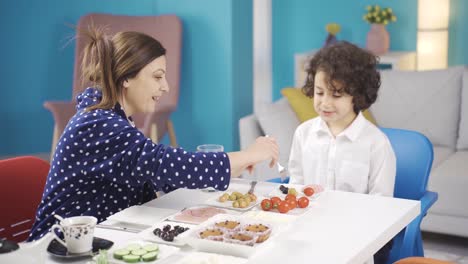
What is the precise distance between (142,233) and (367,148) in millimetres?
968

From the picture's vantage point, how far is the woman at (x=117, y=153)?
188cm

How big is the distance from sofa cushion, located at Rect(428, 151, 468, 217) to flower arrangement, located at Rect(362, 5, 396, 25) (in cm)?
221

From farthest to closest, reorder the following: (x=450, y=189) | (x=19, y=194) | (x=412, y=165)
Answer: (x=450, y=189) < (x=412, y=165) < (x=19, y=194)

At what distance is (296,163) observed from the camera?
2631 millimetres

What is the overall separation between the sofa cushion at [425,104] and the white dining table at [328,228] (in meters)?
2.02

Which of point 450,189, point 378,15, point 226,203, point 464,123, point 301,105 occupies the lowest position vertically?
point 450,189

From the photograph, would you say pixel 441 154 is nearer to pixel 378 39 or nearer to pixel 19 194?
pixel 378 39

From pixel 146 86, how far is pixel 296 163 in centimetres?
77

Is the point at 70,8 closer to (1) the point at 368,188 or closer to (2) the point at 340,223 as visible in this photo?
(1) the point at 368,188

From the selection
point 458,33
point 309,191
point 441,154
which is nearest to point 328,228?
point 309,191

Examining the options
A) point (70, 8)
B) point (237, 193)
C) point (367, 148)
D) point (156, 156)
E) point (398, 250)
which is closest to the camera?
point (156, 156)

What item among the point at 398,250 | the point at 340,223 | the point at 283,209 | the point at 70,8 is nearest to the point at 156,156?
the point at 283,209

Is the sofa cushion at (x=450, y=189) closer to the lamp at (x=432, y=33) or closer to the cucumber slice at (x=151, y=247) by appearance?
the lamp at (x=432, y=33)

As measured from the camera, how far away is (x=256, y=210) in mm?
1951
